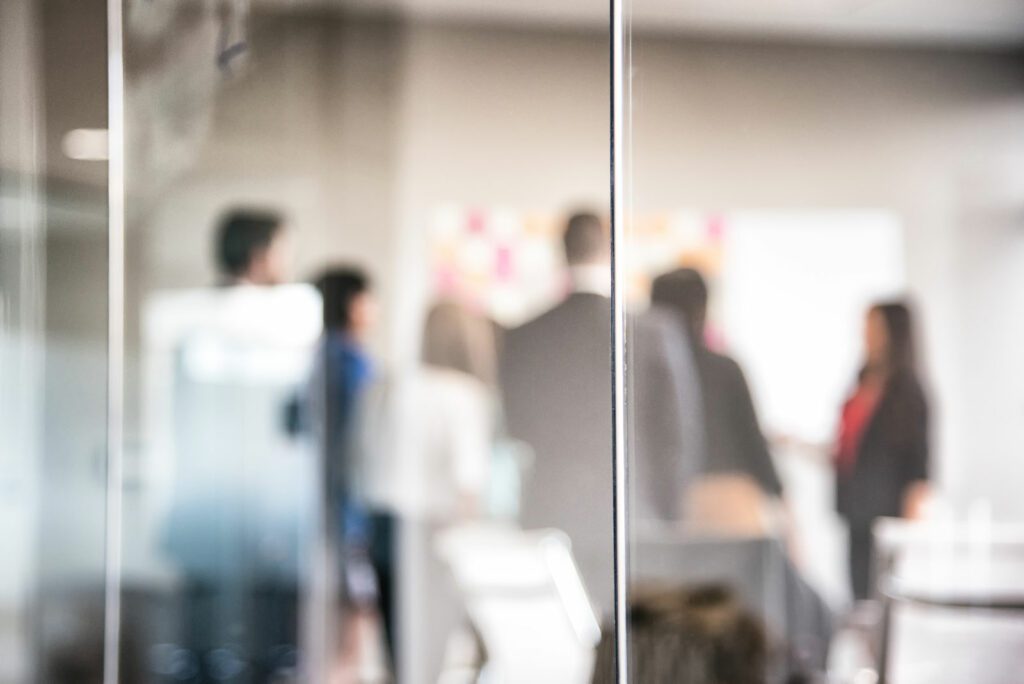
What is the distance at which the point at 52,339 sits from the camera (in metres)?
2.28

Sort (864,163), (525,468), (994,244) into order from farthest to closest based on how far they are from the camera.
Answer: (864,163), (994,244), (525,468)

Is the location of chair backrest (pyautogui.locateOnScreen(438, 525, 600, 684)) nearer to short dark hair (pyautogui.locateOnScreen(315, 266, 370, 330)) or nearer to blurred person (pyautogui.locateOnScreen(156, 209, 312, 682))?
blurred person (pyautogui.locateOnScreen(156, 209, 312, 682))

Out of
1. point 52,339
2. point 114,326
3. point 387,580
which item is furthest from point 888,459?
point 52,339

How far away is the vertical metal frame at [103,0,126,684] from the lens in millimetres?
2107

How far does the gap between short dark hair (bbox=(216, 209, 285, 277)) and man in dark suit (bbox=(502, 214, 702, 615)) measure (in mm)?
741

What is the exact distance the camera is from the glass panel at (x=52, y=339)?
215 centimetres

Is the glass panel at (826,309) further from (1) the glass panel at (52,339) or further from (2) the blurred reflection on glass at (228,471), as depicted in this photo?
(1) the glass panel at (52,339)

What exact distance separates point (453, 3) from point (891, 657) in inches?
90.3

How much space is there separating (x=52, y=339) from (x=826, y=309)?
306 centimetres

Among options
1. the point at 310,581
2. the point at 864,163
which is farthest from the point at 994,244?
the point at 310,581

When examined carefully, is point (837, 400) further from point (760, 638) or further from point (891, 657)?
point (891, 657)

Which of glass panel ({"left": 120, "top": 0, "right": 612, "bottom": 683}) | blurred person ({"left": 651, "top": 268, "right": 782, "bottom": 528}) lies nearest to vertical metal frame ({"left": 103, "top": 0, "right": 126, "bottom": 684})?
glass panel ({"left": 120, "top": 0, "right": 612, "bottom": 683})

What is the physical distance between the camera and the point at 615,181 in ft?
4.10

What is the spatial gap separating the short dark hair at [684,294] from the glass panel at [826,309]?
13 mm
